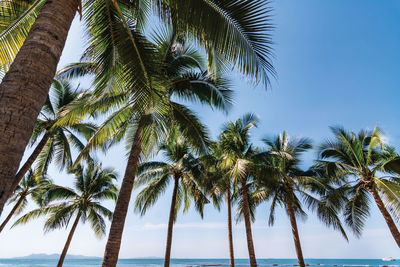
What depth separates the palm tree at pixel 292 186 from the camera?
40.4 ft

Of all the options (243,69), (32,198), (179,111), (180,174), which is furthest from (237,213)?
(32,198)

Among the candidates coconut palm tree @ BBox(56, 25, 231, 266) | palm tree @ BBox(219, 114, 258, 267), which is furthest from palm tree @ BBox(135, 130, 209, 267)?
coconut palm tree @ BBox(56, 25, 231, 266)

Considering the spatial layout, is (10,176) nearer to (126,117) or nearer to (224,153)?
(126,117)

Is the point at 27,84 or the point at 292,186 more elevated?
the point at 292,186

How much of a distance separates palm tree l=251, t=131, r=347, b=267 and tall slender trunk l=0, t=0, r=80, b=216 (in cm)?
1064

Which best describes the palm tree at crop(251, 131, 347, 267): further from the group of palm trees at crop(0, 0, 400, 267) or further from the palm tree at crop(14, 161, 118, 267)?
the palm tree at crop(14, 161, 118, 267)

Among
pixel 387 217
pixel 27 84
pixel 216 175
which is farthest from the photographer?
pixel 216 175

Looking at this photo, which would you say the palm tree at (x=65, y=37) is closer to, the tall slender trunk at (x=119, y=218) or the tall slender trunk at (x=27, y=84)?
the tall slender trunk at (x=27, y=84)

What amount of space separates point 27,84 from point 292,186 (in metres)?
14.8

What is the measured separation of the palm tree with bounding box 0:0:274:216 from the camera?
1675 mm

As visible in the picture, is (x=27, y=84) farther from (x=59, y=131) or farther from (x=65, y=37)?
(x=59, y=131)

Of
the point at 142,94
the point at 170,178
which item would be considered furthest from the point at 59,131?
the point at 142,94

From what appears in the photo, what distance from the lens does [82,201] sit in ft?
59.6

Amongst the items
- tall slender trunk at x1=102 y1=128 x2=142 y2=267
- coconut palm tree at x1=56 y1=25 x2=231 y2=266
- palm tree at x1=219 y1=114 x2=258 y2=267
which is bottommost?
tall slender trunk at x1=102 y1=128 x2=142 y2=267
